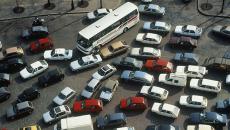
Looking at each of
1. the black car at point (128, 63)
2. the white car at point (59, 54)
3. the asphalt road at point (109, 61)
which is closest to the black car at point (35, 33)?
the asphalt road at point (109, 61)

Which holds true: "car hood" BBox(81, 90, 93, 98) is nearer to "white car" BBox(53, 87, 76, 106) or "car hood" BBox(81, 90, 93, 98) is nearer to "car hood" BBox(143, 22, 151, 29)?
"white car" BBox(53, 87, 76, 106)

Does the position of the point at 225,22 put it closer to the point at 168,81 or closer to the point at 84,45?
the point at 168,81

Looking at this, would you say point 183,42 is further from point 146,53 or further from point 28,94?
point 28,94

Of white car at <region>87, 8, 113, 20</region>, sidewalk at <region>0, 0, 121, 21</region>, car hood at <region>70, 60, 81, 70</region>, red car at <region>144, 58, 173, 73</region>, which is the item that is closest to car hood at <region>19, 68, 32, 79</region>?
car hood at <region>70, 60, 81, 70</region>

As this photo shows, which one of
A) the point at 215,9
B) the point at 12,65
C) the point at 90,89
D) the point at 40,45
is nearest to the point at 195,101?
the point at 90,89

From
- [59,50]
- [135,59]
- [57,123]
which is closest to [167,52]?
[135,59]

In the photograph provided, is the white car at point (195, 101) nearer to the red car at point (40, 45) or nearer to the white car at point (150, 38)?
the white car at point (150, 38)
